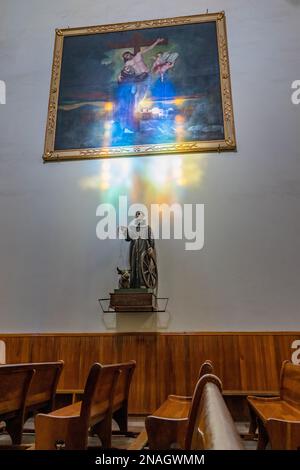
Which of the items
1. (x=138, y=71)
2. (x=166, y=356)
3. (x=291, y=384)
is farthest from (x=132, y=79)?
(x=291, y=384)

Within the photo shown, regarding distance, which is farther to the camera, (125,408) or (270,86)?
(270,86)

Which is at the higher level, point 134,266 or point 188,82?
point 188,82

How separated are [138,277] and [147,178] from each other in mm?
1577

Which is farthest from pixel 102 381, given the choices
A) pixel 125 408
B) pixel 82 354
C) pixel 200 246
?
pixel 200 246

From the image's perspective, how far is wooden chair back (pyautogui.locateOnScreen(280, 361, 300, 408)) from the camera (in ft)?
9.68

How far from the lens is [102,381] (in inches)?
97.4

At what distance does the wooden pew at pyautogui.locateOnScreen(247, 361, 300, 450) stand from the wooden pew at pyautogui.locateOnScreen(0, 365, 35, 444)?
1.64 m

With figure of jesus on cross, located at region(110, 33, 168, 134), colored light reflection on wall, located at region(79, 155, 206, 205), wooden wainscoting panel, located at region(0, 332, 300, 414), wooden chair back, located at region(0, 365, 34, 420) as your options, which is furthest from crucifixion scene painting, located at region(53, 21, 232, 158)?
wooden chair back, located at region(0, 365, 34, 420)

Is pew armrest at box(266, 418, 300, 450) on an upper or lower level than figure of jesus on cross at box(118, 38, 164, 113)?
lower

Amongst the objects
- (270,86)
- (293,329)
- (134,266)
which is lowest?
(293,329)

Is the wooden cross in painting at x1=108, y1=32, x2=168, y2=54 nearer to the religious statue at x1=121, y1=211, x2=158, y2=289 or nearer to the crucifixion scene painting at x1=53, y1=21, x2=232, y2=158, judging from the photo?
the crucifixion scene painting at x1=53, y1=21, x2=232, y2=158

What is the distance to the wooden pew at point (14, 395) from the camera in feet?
7.57

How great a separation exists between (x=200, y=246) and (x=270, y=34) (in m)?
3.86

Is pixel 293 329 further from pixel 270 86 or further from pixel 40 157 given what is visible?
pixel 40 157
